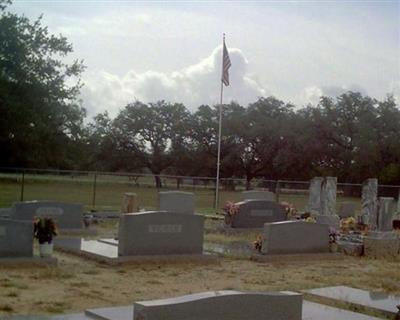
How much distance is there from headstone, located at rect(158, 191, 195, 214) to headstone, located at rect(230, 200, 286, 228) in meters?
2.26

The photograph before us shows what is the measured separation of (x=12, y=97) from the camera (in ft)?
114

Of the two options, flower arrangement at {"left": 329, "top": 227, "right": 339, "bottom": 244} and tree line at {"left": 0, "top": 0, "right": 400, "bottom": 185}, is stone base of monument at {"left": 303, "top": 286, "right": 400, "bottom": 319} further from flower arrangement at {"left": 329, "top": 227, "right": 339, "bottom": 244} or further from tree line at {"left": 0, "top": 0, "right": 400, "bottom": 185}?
tree line at {"left": 0, "top": 0, "right": 400, "bottom": 185}

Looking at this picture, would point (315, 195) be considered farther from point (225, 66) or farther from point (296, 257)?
point (296, 257)

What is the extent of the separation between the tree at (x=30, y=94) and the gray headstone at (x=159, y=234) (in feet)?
73.3

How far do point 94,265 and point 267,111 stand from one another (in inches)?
2167

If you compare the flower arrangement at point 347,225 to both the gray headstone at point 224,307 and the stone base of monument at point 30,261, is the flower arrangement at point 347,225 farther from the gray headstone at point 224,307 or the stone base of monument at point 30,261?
the gray headstone at point 224,307

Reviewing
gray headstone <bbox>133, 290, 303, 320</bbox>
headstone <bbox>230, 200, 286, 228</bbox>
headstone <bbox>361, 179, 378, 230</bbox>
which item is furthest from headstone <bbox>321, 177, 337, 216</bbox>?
gray headstone <bbox>133, 290, 303, 320</bbox>

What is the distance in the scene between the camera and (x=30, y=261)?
1185 centimetres

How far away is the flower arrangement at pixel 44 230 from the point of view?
12273mm

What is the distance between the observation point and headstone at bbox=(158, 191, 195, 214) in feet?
69.7

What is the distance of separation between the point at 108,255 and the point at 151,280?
2086 millimetres

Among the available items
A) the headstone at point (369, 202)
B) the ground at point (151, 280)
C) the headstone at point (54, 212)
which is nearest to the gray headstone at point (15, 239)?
the ground at point (151, 280)

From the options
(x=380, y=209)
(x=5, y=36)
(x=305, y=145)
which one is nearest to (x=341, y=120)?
(x=305, y=145)

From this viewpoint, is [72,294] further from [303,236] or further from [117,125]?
[117,125]
